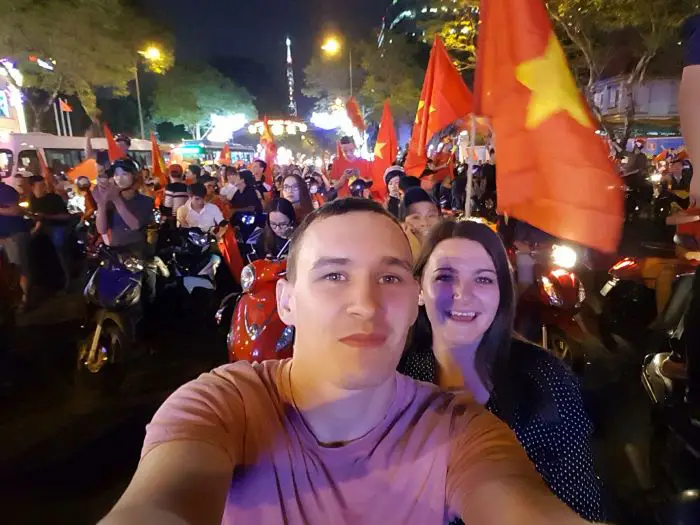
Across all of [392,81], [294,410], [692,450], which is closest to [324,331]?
[294,410]

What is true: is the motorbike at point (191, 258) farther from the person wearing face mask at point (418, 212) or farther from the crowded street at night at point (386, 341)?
the person wearing face mask at point (418, 212)

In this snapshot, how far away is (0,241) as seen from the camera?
7246mm

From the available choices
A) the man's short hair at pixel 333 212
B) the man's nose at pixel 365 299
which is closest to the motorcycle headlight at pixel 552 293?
the man's short hair at pixel 333 212

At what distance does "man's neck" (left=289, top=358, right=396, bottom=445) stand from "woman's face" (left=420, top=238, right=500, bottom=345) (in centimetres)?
83

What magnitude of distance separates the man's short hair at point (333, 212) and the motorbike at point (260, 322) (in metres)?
2.21

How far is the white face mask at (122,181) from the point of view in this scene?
5113 millimetres

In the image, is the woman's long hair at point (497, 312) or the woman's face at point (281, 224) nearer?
the woman's long hair at point (497, 312)

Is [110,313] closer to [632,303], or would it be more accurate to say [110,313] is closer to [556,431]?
[556,431]

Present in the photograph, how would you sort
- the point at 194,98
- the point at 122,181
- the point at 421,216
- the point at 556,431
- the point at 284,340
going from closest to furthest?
1. the point at 556,431
2. the point at 284,340
3. the point at 421,216
4. the point at 122,181
5. the point at 194,98

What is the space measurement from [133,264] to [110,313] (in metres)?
0.48

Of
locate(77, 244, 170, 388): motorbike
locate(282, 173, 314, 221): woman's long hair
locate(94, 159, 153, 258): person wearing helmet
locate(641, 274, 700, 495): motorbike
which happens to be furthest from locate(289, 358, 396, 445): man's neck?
locate(282, 173, 314, 221): woman's long hair

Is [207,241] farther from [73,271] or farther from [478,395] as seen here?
[478,395]

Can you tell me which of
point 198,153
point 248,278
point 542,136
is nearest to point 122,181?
point 248,278

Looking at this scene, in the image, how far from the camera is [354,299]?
1.23 meters
